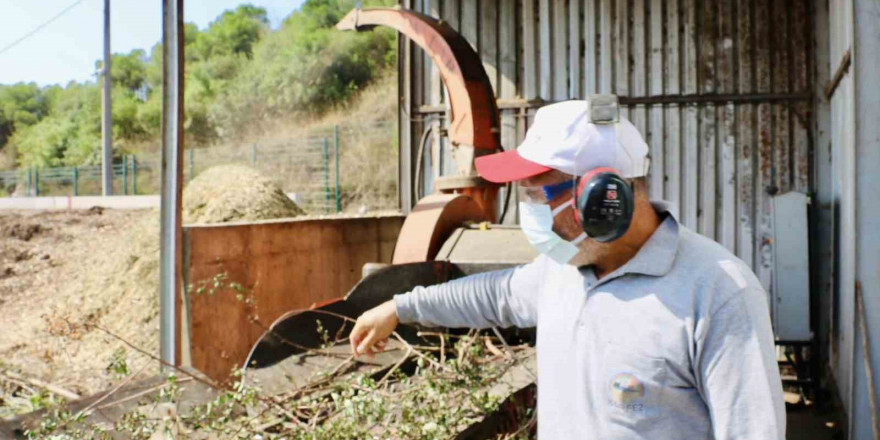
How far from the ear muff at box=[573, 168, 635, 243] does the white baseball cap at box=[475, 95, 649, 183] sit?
8cm

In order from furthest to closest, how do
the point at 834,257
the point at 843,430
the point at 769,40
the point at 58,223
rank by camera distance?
the point at 58,223, the point at 769,40, the point at 834,257, the point at 843,430

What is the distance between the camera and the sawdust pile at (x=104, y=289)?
9664mm

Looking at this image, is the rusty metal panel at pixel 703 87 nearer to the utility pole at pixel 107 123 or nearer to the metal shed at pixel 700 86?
the metal shed at pixel 700 86

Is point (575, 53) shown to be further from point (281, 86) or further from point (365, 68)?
point (281, 86)

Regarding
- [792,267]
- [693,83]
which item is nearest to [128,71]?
[693,83]

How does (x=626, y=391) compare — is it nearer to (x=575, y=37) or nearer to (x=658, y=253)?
(x=658, y=253)

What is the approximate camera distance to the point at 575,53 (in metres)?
9.70

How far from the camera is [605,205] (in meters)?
1.95

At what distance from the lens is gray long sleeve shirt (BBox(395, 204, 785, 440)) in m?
1.80

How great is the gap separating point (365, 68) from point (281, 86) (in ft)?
14.4

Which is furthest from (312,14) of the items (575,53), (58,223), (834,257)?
(834,257)

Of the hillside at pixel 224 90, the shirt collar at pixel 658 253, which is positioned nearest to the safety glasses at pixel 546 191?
the shirt collar at pixel 658 253

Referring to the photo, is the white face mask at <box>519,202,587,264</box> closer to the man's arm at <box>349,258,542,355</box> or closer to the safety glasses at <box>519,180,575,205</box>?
the safety glasses at <box>519,180,575,205</box>

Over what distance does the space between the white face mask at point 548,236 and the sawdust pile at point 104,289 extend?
706cm
